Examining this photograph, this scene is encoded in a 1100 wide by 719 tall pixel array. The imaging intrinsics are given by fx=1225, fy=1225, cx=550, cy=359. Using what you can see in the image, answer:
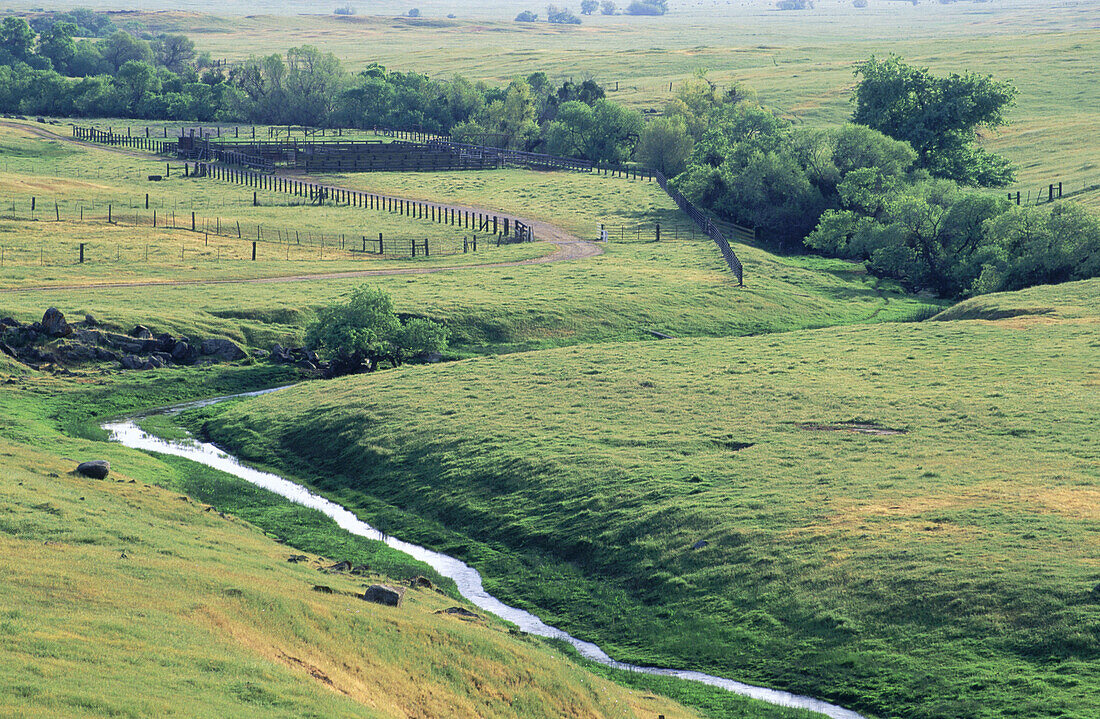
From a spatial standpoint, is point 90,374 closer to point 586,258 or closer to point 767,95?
point 586,258

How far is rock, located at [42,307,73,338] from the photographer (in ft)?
198

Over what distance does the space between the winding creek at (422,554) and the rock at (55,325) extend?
25.1ft

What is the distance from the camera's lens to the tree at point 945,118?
120m

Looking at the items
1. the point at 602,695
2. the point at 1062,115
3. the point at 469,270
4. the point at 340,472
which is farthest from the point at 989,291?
the point at 1062,115

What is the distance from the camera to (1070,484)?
1543 inches

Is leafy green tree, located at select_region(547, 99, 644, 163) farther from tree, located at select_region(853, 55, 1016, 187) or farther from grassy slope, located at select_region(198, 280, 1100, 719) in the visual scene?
grassy slope, located at select_region(198, 280, 1100, 719)

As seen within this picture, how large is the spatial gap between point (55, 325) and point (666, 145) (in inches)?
3750

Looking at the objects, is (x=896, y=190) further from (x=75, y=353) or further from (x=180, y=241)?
(x=75, y=353)

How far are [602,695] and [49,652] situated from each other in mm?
11901

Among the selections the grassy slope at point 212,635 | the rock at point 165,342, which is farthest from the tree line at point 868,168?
the grassy slope at point 212,635

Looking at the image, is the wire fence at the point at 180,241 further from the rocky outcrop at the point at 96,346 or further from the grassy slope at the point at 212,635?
the grassy slope at the point at 212,635

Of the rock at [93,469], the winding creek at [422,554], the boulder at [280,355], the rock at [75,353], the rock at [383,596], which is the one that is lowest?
the winding creek at [422,554]

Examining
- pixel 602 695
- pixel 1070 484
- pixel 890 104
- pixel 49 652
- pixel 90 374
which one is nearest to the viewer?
pixel 49 652

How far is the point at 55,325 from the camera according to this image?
60.5 metres
